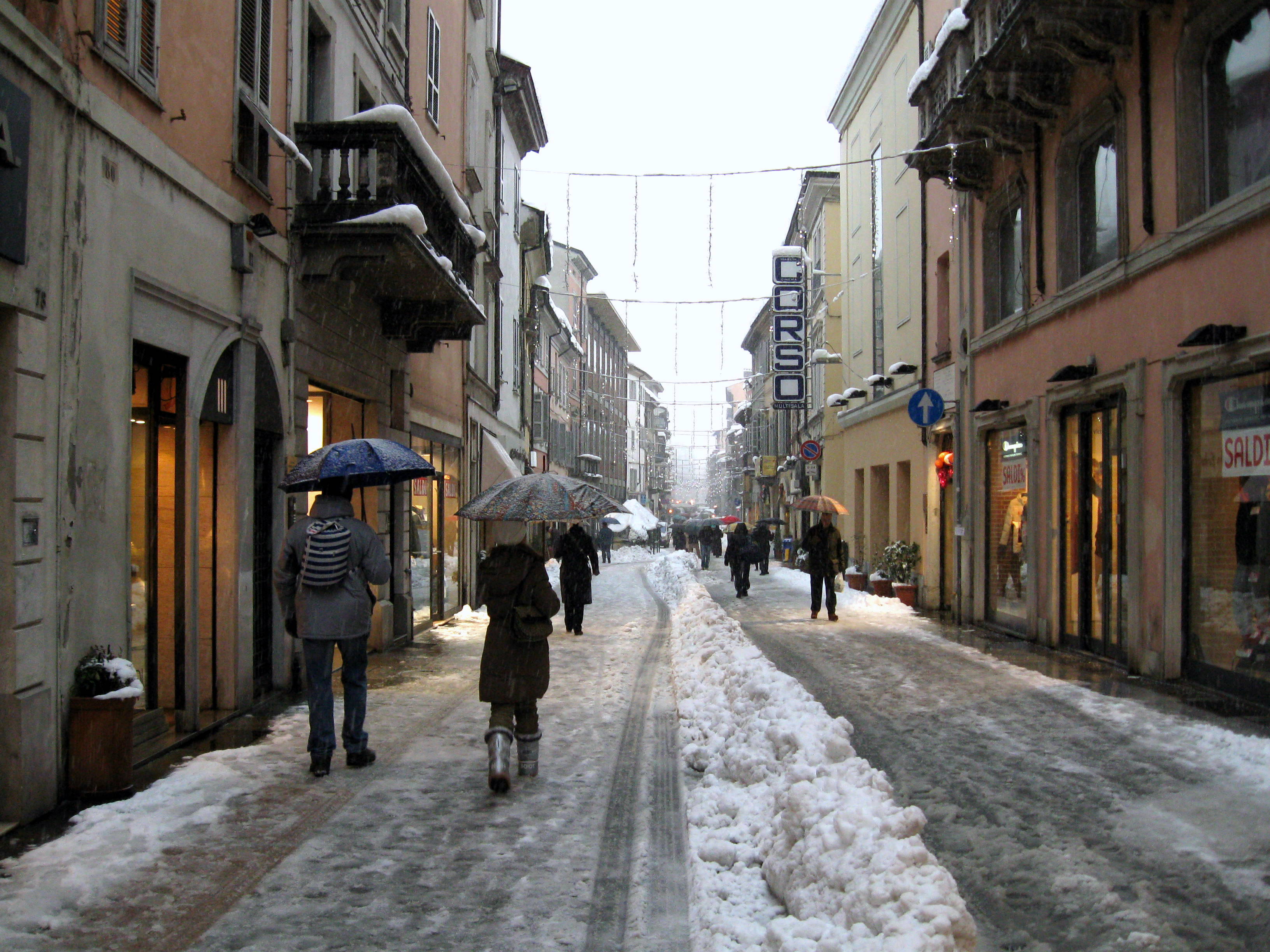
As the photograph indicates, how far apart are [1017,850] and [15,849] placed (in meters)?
4.93

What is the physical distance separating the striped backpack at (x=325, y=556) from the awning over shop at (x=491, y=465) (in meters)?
14.7

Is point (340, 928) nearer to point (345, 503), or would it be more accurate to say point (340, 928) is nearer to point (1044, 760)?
point (345, 503)

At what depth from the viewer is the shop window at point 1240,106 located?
913 centimetres

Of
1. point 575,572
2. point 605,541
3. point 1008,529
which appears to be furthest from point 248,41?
point 605,541

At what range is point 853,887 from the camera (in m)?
4.04

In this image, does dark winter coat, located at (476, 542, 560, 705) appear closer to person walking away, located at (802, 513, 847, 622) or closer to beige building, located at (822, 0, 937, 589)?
person walking away, located at (802, 513, 847, 622)

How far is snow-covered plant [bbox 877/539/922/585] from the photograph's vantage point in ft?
67.6

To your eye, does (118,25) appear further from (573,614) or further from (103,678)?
(573,614)

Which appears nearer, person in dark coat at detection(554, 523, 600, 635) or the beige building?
person in dark coat at detection(554, 523, 600, 635)

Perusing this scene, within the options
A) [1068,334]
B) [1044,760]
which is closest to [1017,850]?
[1044,760]

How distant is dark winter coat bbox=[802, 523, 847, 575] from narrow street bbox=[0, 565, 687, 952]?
30.4 ft

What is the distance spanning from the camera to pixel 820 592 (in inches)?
683

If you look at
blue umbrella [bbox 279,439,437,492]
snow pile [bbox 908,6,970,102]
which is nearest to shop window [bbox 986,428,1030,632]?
snow pile [bbox 908,6,970,102]

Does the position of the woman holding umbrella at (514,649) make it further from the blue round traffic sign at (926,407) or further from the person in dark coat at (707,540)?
the person in dark coat at (707,540)
